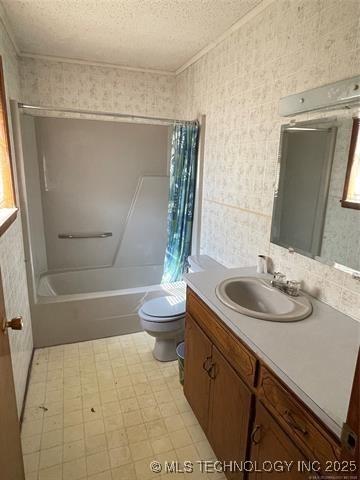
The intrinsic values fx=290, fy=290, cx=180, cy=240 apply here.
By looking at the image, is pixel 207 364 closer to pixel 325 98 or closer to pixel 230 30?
pixel 325 98

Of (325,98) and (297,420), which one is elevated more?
(325,98)

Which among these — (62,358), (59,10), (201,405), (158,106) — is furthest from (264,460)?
(158,106)

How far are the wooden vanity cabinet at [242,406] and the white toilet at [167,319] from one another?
41cm

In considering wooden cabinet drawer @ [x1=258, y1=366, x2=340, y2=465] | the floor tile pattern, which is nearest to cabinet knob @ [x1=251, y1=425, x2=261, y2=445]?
wooden cabinet drawer @ [x1=258, y1=366, x2=340, y2=465]

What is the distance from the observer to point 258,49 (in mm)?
1728

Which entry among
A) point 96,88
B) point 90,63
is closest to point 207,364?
point 96,88

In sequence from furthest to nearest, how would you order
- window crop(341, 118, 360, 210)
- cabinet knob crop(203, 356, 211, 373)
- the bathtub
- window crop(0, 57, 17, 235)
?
the bathtub < window crop(0, 57, 17, 235) < cabinet knob crop(203, 356, 211, 373) < window crop(341, 118, 360, 210)

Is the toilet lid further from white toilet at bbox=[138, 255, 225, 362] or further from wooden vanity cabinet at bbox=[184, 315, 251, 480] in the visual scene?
wooden vanity cabinet at bbox=[184, 315, 251, 480]

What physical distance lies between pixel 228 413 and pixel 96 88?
296 cm

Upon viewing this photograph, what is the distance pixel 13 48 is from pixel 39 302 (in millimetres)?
2096

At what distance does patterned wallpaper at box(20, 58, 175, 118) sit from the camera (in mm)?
2688

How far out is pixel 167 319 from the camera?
7.02ft

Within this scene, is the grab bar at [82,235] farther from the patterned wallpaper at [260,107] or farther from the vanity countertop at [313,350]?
the vanity countertop at [313,350]

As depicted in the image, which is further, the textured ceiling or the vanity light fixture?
the textured ceiling
